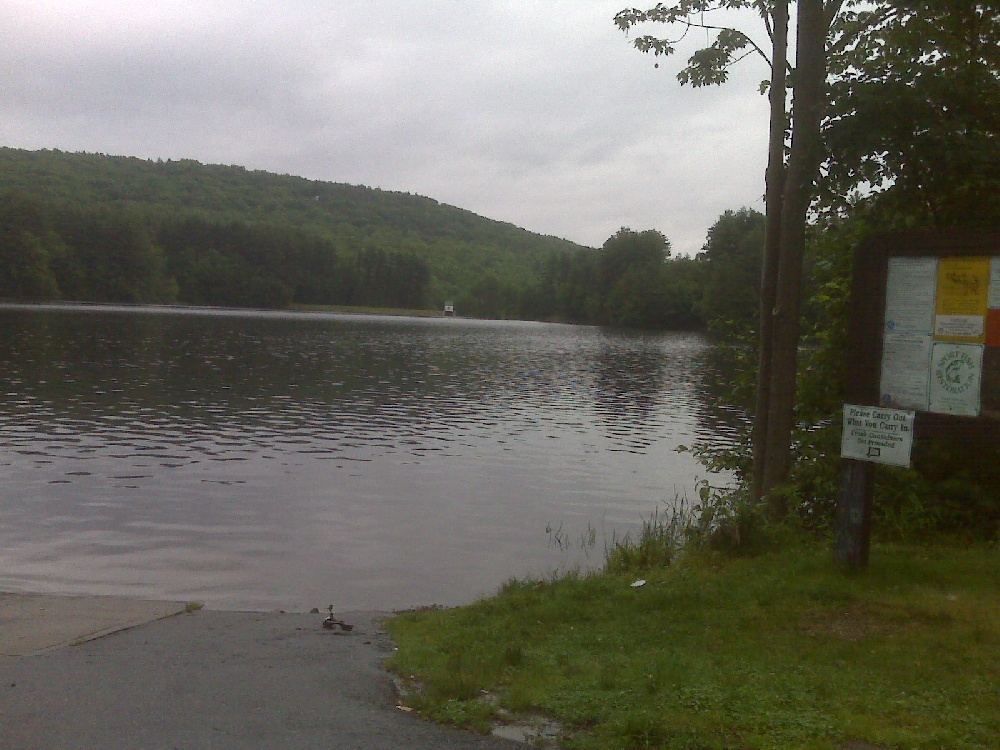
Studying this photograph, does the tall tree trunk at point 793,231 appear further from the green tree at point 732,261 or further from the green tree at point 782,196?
the green tree at point 732,261

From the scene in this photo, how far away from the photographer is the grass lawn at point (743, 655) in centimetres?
524

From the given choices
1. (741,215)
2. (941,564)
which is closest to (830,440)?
(941,564)

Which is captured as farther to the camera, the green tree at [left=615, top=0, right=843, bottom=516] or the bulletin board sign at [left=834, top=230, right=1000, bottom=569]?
the green tree at [left=615, top=0, right=843, bottom=516]

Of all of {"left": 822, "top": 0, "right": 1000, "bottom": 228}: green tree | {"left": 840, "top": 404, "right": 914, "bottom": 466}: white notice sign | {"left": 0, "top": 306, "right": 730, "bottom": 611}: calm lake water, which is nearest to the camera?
{"left": 840, "top": 404, "right": 914, "bottom": 466}: white notice sign

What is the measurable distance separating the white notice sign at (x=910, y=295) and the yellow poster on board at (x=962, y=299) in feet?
0.21

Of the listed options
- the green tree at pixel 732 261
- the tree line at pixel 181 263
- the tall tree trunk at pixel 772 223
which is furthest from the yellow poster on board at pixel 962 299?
the tree line at pixel 181 263

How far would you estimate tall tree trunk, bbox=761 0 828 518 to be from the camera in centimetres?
1027

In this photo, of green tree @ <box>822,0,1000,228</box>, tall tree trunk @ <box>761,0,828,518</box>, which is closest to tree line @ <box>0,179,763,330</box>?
green tree @ <box>822,0,1000,228</box>

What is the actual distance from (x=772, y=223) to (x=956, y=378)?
393 cm

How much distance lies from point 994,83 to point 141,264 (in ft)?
498

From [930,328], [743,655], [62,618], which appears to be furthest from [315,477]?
[743,655]

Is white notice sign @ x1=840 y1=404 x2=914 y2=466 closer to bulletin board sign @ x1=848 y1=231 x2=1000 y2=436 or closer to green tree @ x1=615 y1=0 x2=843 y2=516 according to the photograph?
bulletin board sign @ x1=848 y1=231 x2=1000 y2=436

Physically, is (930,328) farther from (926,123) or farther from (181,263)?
(181,263)

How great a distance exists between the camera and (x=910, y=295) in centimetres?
812
